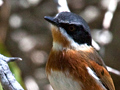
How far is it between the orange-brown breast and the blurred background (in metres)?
2.40

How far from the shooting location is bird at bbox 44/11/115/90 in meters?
A: 2.29

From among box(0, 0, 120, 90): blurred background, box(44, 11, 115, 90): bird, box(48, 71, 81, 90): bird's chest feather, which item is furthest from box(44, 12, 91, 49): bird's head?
box(0, 0, 120, 90): blurred background

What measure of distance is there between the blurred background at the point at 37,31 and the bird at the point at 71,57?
239cm

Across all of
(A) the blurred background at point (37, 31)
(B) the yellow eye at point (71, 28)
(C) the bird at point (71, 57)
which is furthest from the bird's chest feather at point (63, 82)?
(A) the blurred background at point (37, 31)

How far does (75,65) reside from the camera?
233 cm

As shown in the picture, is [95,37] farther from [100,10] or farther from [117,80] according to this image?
[117,80]

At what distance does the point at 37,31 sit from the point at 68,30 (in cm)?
280

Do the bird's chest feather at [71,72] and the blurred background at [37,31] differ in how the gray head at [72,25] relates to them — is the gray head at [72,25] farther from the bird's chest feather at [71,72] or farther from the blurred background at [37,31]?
the blurred background at [37,31]

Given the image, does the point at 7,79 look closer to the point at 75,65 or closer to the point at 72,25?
the point at 75,65

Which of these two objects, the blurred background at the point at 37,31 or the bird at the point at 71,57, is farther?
the blurred background at the point at 37,31

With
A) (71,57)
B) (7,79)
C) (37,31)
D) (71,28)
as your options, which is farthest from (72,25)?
(37,31)

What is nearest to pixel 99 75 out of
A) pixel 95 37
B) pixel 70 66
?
pixel 70 66

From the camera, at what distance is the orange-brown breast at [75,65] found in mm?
2301

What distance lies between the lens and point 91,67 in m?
2.43
